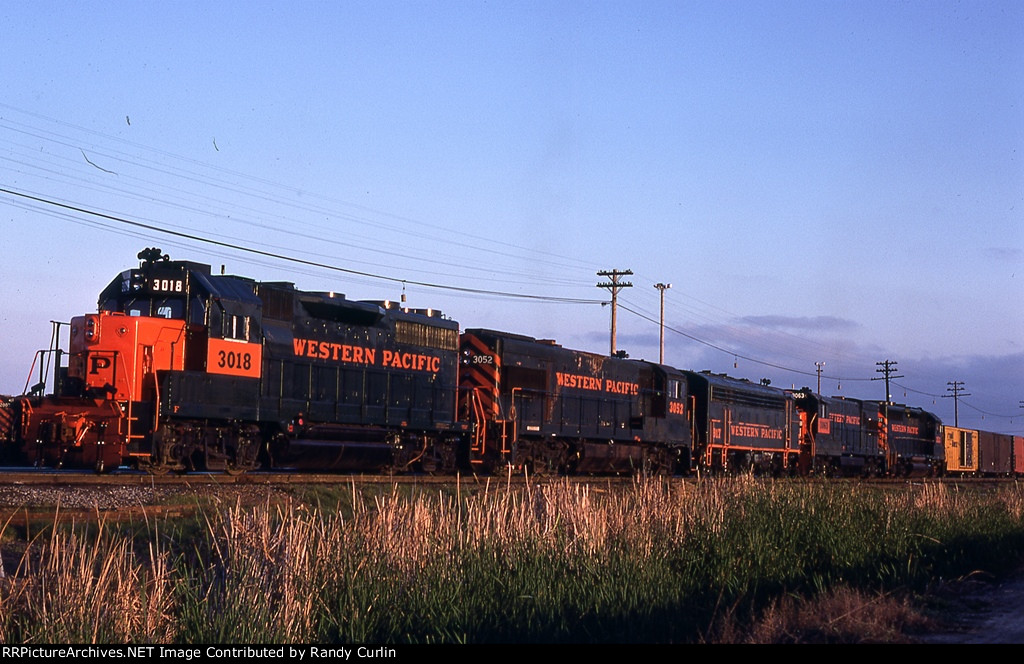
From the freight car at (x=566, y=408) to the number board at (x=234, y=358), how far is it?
6.44 metres

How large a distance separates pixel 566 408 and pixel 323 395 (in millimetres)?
8047

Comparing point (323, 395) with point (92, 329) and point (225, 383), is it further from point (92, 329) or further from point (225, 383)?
point (92, 329)

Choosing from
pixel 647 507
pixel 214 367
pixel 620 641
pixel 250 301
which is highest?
pixel 250 301

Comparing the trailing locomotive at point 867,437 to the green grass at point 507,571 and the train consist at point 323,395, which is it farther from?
the green grass at point 507,571

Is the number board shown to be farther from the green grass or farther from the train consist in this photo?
the green grass

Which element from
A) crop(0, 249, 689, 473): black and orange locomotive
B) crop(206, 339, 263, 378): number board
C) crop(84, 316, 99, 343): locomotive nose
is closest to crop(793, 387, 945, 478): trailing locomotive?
crop(0, 249, 689, 473): black and orange locomotive

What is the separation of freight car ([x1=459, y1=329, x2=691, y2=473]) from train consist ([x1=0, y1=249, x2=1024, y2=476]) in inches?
1.9

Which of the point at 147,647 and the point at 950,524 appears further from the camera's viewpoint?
the point at 950,524

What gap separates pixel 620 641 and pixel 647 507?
13.4 ft

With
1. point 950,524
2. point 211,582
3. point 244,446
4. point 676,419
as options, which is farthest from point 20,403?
point 676,419

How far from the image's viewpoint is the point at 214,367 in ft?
60.1

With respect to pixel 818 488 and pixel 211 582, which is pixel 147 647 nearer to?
pixel 211 582

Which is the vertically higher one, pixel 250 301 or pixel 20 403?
pixel 250 301

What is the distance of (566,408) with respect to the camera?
88.2 feet
